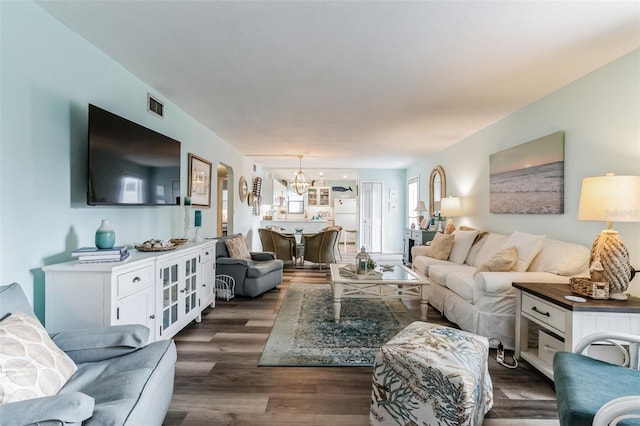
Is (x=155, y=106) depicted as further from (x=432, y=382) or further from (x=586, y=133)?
(x=586, y=133)

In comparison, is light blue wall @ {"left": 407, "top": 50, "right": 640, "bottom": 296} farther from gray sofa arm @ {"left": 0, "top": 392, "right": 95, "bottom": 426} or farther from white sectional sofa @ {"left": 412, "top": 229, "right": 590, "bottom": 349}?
gray sofa arm @ {"left": 0, "top": 392, "right": 95, "bottom": 426}

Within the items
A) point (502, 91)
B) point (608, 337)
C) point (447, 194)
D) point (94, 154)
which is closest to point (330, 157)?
point (447, 194)

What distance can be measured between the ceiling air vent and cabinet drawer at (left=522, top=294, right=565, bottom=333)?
12.6 feet

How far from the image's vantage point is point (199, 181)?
438 centimetres

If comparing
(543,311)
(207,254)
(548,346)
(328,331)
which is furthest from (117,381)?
(548,346)

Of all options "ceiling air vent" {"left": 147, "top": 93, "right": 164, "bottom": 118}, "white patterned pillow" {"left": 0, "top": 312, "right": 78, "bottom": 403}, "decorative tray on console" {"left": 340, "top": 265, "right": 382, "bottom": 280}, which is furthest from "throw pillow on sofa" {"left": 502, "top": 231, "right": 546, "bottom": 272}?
"ceiling air vent" {"left": 147, "top": 93, "right": 164, "bottom": 118}

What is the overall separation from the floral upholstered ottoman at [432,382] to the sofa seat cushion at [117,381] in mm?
1216

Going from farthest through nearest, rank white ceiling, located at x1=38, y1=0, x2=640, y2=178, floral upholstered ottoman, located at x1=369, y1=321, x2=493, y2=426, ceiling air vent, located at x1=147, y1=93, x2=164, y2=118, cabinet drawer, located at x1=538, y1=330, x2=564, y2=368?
ceiling air vent, located at x1=147, y1=93, x2=164, y2=118
cabinet drawer, located at x1=538, y1=330, x2=564, y2=368
white ceiling, located at x1=38, y1=0, x2=640, y2=178
floral upholstered ottoman, located at x1=369, y1=321, x2=493, y2=426

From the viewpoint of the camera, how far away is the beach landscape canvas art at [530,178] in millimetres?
3123

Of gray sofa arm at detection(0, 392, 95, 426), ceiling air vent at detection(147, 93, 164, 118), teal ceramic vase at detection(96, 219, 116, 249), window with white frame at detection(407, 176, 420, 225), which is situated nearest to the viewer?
gray sofa arm at detection(0, 392, 95, 426)

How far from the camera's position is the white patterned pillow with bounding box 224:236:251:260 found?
14.6ft

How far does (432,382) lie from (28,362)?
1.80 m

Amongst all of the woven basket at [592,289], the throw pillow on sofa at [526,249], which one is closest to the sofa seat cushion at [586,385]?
the woven basket at [592,289]

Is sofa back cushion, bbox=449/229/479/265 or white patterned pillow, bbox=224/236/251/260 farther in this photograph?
white patterned pillow, bbox=224/236/251/260
